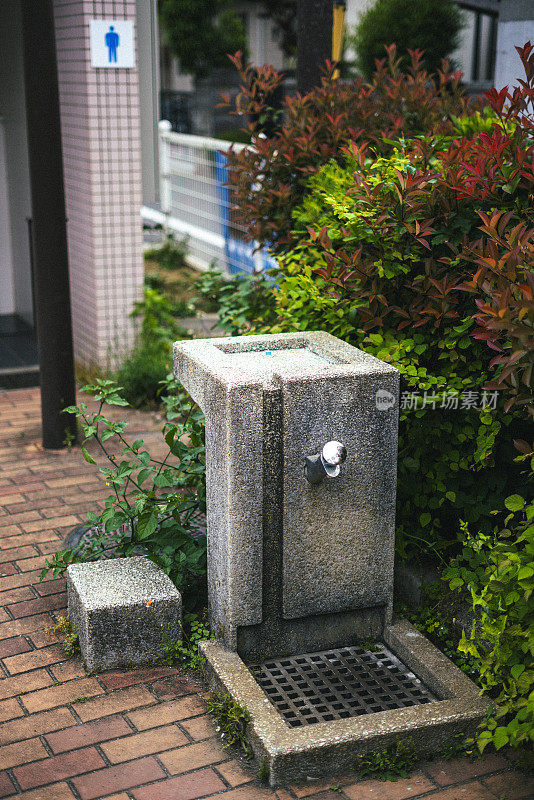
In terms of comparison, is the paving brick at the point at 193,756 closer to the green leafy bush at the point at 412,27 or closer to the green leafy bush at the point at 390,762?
the green leafy bush at the point at 390,762

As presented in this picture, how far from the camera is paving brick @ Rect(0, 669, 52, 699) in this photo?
11.6 feet

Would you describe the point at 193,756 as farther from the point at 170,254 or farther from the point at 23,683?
the point at 170,254

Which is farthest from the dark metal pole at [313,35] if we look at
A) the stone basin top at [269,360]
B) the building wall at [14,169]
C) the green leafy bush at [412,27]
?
the green leafy bush at [412,27]

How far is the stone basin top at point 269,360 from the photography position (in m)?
3.45

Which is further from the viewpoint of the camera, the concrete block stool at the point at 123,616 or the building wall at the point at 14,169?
the building wall at the point at 14,169

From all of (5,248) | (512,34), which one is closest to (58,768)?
(512,34)

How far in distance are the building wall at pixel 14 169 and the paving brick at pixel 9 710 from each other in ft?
18.7

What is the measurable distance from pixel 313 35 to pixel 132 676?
14.7ft

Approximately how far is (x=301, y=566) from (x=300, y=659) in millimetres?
425

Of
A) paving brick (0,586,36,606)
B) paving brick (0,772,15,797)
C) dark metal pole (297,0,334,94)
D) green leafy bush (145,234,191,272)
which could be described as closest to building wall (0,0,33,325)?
dark metal pole (297,0,334,94)

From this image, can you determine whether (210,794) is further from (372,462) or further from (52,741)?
(372,462)

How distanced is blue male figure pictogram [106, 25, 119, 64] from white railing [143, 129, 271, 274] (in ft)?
9.92

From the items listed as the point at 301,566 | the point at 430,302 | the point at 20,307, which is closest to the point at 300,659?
the point at 301,566

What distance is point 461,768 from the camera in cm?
317
